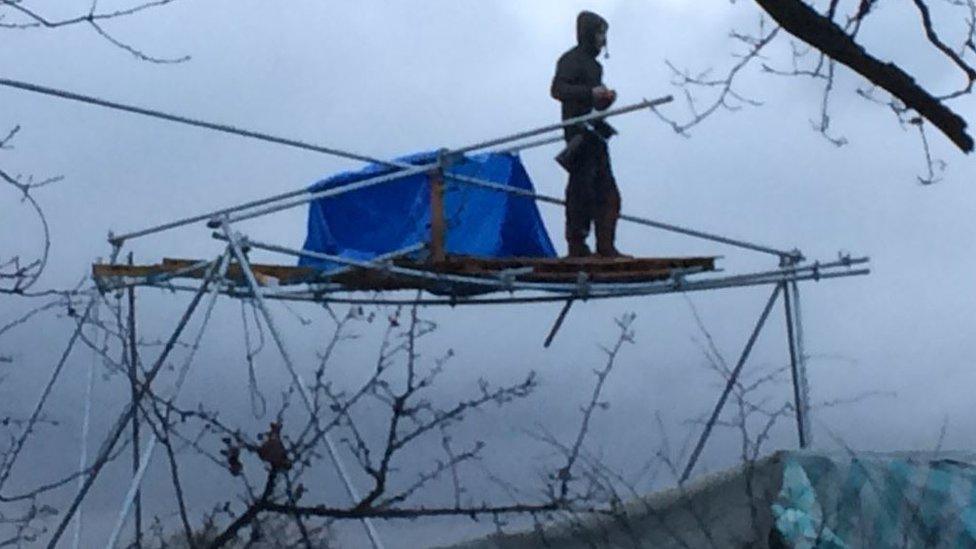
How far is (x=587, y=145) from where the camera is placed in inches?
513

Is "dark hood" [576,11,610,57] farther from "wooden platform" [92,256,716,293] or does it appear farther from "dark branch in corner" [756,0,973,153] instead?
"dark branch in corner" [756,0,973,153]

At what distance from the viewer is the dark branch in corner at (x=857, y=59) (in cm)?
674

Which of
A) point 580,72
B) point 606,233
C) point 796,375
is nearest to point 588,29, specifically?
point 580,72

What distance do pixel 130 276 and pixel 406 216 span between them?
6.64 ft

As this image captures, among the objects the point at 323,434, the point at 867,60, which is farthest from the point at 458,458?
the point at 867,60

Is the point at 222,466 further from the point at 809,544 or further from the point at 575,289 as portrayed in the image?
the point at 575,289

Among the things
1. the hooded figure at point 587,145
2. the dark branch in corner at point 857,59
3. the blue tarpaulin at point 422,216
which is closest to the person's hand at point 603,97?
the hooded figure at point 587,145

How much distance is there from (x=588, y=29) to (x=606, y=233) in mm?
1467

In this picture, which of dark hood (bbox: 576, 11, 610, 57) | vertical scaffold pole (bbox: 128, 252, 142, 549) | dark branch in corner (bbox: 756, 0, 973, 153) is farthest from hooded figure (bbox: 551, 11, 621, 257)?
dark branch in corner (bbox: 756, 0, 973, 153)

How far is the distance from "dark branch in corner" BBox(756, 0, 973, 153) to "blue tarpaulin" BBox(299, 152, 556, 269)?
5.86 metres

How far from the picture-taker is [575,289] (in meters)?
13.0

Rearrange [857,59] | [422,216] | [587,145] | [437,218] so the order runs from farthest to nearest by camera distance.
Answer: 1. [587,145]
2. [422,216]
3. [437,218]
4. [857,59]

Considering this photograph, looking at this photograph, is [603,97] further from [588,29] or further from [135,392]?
[135,392]

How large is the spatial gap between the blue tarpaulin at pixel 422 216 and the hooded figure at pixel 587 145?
41 centimetres
